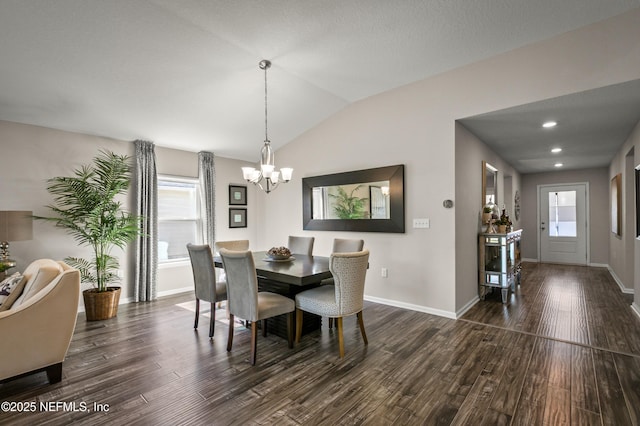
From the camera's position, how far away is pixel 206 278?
3312 mm

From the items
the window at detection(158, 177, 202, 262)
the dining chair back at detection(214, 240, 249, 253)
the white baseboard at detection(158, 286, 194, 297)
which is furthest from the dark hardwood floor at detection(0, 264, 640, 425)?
the window at detection(158, 177, 202, 262)

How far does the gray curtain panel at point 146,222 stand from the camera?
4.60m

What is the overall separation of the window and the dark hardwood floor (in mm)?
1611

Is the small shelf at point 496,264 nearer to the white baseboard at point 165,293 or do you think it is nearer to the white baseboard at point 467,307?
the white baseboard at point 467,307

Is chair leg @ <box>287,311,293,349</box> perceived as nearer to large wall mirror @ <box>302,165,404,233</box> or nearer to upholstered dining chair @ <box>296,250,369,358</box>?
upholstered dining chair @ <box>296,250,369,358</box>

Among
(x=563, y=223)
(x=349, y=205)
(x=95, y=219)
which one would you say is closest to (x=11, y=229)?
(x=95, y=219)

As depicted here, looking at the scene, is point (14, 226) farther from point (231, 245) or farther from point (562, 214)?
point (562, 214)

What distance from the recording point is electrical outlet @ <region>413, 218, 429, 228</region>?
3.97 meters

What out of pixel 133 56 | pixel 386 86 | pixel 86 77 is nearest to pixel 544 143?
pixel 386 86

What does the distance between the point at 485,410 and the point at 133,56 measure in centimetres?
423

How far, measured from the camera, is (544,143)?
191 inches

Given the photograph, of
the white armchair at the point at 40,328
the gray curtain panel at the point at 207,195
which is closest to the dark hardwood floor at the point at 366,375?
the white armchair at the point at 40,328

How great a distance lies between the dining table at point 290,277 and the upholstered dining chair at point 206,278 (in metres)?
0.25

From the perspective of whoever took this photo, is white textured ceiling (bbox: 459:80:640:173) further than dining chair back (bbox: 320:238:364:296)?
No
